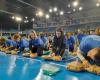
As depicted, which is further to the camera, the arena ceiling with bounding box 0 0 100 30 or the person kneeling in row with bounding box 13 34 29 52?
the arena ceiling with bounding box 0 0 100 30

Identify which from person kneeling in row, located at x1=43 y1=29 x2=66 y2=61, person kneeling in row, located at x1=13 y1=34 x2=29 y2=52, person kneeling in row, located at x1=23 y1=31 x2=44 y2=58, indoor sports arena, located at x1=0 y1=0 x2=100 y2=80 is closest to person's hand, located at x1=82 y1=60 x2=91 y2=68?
indoor sports arena, located at x1=0 y1=0 x2=100 y2=80

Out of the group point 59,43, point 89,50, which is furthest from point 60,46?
point 89,50

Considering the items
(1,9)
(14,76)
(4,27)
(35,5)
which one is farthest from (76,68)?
(4,27)

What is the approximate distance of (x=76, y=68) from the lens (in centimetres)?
313

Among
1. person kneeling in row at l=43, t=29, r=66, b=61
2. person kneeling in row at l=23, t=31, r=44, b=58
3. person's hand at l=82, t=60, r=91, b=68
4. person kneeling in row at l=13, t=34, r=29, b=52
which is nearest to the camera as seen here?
person's hand at l=82, t=60, r=91, b=68

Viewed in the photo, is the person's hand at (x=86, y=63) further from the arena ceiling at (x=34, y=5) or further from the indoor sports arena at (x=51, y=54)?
the arena ceiling at (x=34, y=5)

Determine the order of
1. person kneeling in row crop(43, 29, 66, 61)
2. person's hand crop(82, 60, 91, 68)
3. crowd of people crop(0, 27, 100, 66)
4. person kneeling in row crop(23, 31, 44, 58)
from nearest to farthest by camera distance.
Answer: crowd of people crop(0, 27, 100, 66)
person's hand crop(82, 60, 91, 68)
person kneeling in row crop(43, 29, 66, 61)
person kneeling in row crop(23, 31, 44, 58)

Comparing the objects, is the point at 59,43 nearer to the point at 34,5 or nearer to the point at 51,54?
the point at 51,54

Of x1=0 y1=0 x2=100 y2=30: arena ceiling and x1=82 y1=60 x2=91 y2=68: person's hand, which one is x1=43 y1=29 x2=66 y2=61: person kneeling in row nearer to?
x1=82 y1=60 x2=91 y2=68: person's hand

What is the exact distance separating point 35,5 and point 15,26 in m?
10.6

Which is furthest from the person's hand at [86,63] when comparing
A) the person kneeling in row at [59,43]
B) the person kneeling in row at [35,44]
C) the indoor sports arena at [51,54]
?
the person kneeling in row at [35,44]

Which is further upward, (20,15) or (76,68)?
(20,15)

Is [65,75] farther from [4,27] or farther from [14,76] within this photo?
[4,27]

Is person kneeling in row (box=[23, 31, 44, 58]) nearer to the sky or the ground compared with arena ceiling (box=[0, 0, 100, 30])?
nearer to the ground
